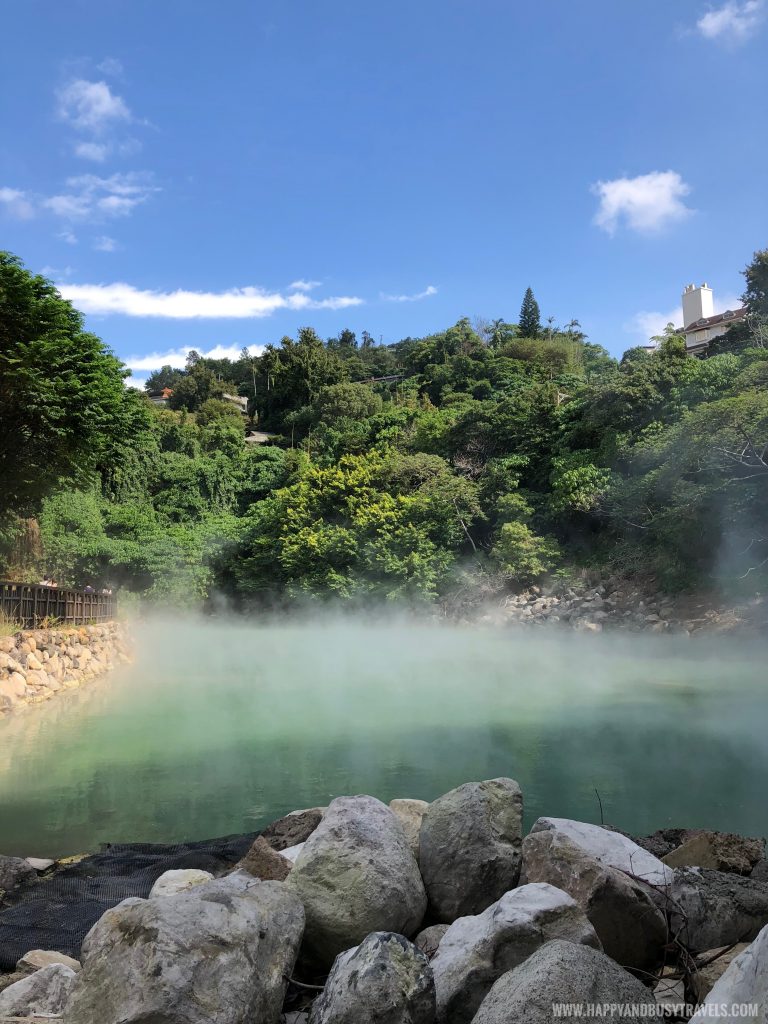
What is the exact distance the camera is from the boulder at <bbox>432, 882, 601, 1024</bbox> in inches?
90.0

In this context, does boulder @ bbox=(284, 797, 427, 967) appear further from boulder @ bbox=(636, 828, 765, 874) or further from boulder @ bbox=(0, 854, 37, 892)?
boulder @ bbox=(0, 854, 37, 892)

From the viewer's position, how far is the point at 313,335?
39875 mm

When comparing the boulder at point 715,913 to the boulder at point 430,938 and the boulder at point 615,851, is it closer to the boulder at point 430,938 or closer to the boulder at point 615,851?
the boulder at point 615,851

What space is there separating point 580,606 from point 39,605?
11861 mm

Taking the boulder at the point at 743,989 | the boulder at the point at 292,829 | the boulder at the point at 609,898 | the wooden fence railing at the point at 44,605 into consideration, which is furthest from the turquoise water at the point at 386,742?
the boulder at the point at 743,989

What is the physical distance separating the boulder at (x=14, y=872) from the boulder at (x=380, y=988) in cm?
286

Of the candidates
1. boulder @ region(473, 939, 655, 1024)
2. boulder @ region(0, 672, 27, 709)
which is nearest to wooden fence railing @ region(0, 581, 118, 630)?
boulder @ region(0, 672, 27, 709)

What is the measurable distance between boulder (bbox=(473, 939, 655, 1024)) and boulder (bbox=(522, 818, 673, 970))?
846 mm

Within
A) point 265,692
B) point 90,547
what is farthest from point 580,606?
point 90,547

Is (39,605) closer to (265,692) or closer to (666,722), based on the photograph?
(265,692)

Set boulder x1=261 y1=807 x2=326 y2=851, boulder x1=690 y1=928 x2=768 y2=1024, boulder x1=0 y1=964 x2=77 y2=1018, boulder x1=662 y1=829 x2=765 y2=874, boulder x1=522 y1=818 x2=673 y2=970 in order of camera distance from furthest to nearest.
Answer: boulder x1=261 y1=807 x2=326 y2=851 → boulder x1=662 y1=829 x2=765 y2=874 → boulder x1=522 y1=818 x2=673 y2=970 → boulder x1=0 y1=964 x2=77 y2=1018 → boulder x1=690 y1=928 x2=768 y2=1024

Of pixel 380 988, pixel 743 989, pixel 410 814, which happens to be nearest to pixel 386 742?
pixel 410 814

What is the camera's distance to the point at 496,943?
2.35m

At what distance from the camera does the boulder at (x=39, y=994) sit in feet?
7.91
